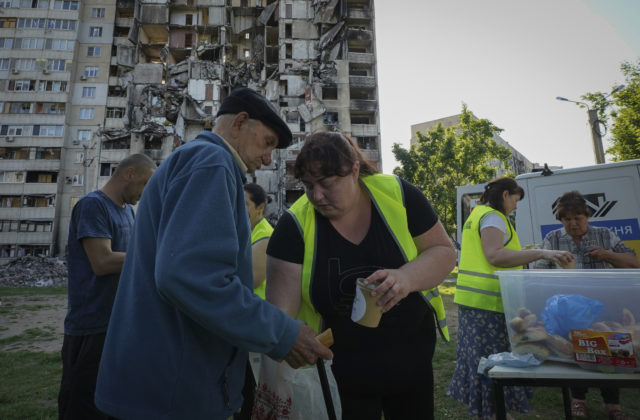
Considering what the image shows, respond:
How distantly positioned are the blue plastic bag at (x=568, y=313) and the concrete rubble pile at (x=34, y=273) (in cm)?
2853

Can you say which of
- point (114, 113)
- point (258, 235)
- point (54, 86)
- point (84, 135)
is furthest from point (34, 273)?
point (258, 235)

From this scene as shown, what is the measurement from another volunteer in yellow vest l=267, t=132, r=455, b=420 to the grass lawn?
2618 mm

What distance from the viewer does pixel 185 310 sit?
1259 mm

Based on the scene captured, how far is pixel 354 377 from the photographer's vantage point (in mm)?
1779

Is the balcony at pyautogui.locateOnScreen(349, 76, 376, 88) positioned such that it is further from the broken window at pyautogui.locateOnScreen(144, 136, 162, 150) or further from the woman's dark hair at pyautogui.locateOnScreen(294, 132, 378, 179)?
the woman's dark hair at pyautogui.locateOnScreen(294, 132, 378, 179)

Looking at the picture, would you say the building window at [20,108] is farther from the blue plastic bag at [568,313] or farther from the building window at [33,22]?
the blue plastic bag at [568,313]

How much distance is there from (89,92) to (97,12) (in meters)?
11.9

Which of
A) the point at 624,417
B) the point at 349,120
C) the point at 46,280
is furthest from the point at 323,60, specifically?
the point at 624,417

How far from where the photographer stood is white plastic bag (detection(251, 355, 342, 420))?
5.81 feet

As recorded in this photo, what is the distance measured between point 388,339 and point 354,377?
0.87 feet

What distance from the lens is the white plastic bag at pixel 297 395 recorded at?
1.77 metres

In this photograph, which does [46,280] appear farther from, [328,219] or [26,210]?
[328,219]

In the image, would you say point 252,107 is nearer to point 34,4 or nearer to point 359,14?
point 359,14

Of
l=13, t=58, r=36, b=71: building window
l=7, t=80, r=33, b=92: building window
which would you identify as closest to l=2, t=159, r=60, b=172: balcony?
l=7, t=80, r=33, b=92: building window
